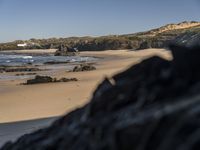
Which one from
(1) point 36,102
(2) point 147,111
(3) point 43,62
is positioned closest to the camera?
(2) point 147,111

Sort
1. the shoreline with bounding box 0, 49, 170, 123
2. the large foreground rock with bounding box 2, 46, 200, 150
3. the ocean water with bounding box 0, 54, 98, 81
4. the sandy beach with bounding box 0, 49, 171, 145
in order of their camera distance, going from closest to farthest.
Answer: the large foreground rock with bounding box 2, 46, 200, 150
the sandy beach with bounding box 0, 49, 171, 145
the shoreline with bounding box 0, 49, 170, 123
the ocean water with bounding box 0, 54, 98, 81

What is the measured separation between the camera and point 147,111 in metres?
3.22

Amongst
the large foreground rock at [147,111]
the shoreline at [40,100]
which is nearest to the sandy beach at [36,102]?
the shoreline at [40,100]

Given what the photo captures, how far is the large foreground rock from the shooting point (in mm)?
2955

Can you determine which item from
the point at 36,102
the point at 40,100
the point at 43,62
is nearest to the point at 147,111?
the point at 36,102

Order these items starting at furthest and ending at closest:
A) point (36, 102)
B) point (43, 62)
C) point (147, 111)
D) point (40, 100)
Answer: point (43, 62) → point (40, 100) → point (36, 102) → point (147, 111)

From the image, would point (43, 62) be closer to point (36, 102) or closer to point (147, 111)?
point (36, 102)

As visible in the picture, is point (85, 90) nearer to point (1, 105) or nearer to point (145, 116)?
point (1, 105)

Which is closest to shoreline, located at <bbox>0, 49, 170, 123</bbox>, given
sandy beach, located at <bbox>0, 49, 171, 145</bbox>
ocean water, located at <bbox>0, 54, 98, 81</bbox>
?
sandy beach, located at <bbox>0, 49, 171, 145</bbox>

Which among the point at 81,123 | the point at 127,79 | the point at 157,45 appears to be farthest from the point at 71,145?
the point at 157,45

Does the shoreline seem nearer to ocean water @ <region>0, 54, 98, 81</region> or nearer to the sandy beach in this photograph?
the sandy beach

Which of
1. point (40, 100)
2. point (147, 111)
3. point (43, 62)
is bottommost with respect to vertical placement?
point (43, 62)

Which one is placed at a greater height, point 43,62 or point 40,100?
point 40,100

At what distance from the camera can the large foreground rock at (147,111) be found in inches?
116
